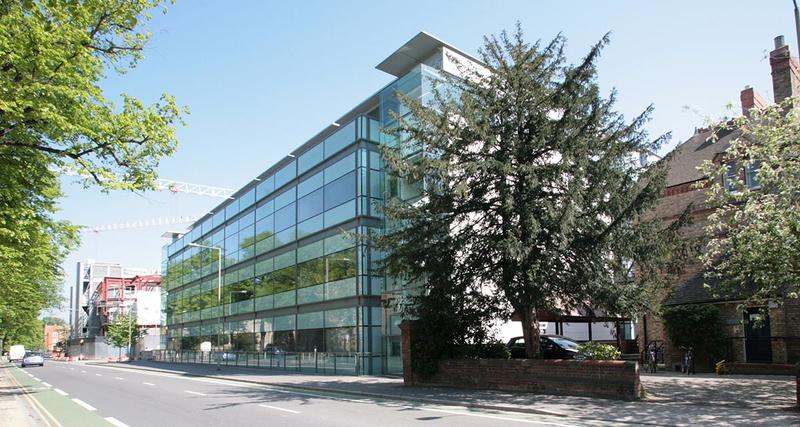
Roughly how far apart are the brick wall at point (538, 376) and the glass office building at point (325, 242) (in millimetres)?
4056

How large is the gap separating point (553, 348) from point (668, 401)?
302 inches

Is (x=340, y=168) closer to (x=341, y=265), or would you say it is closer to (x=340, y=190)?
(x=340, y=190)

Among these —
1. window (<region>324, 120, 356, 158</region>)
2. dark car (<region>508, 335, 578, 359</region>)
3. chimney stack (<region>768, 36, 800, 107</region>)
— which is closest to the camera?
dark car (<region>508, 335, 578, 359</region>)

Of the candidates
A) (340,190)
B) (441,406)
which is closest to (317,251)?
(340,190)

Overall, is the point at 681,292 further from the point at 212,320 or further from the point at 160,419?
the point at 212,320

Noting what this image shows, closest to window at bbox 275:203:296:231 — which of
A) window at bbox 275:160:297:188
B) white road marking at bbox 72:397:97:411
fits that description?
window at bbox 275:160:297:188

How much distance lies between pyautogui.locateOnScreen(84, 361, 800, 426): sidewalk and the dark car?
2.67 meters

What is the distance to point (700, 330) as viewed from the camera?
22.0 m

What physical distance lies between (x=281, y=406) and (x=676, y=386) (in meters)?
11.4

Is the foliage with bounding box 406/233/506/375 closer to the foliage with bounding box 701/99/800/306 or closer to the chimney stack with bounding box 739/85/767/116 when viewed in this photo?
the foliage with bounding box 701/99/800/306

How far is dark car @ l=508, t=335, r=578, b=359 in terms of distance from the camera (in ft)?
70.9

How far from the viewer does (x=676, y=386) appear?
17.3m

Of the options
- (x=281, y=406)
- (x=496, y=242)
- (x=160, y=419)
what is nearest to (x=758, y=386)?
(x=496, y=242)

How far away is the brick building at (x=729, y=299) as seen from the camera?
2092 cm
